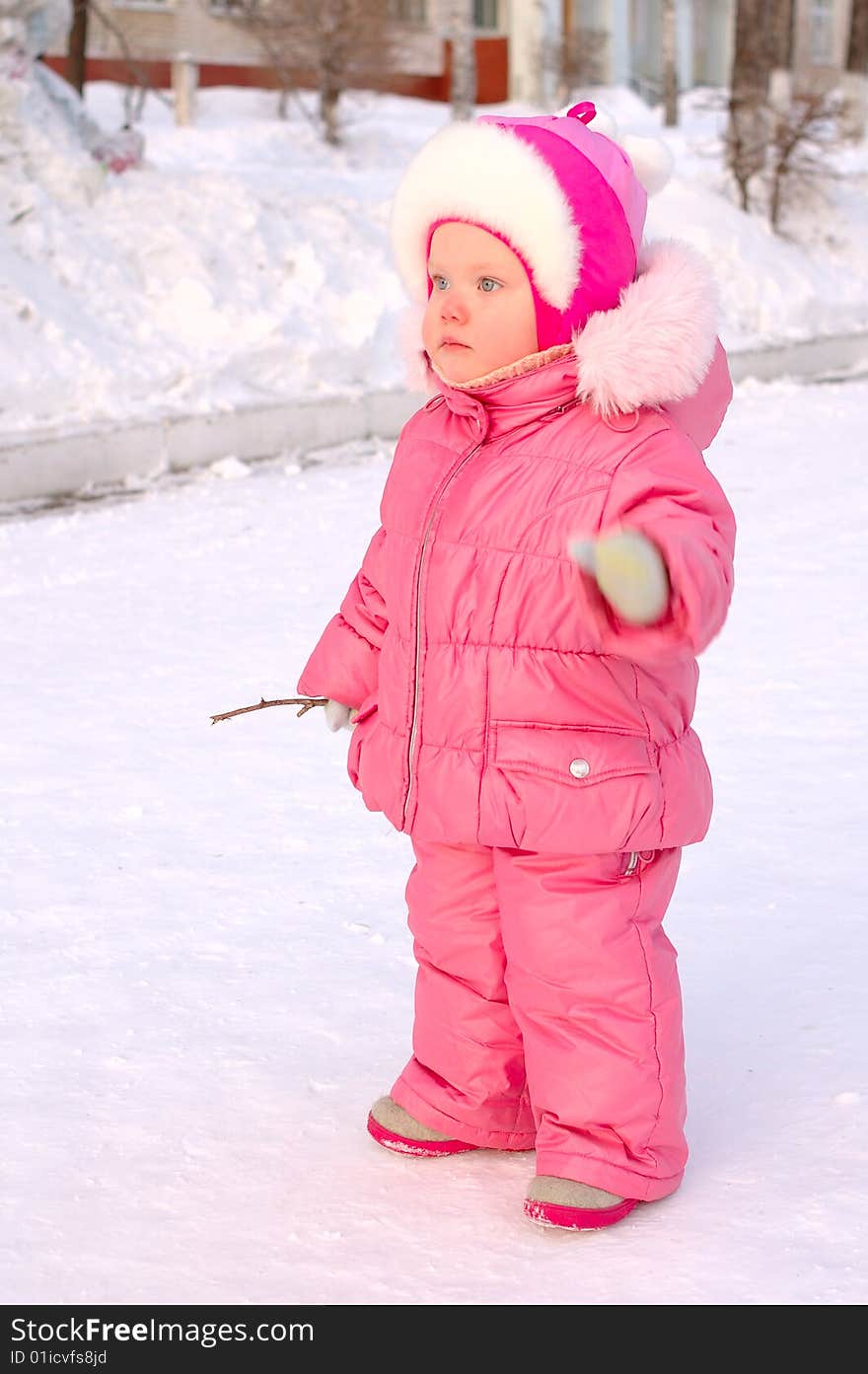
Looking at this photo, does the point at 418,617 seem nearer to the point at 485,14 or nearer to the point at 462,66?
the point at 462,66

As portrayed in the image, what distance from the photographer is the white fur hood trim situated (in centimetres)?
216

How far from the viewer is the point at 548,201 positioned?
2211mm

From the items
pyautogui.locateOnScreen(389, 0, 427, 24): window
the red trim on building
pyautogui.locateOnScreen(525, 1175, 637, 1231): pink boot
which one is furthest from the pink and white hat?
pyautogui.locateOnScreen(389, 0, 427, 24): window

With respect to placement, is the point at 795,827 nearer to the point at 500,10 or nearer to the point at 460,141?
the point at 460,141

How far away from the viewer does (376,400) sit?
9055 mm

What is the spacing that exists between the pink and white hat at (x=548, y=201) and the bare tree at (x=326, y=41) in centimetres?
1756

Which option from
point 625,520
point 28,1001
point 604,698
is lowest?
point 28,1001

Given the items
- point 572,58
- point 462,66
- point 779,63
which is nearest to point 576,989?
point 779,63

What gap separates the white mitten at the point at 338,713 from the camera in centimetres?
252

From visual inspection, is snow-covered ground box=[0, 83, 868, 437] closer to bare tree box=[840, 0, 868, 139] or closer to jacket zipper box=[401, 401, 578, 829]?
jacket zipper box=[401, 401, 578, 829]

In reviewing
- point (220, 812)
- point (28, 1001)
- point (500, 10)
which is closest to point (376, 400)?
point (220, 812)

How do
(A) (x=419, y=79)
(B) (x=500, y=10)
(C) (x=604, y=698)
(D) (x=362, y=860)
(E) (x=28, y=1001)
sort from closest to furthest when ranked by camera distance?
(C) (x=604, y=698)
(E) (x=28, y=1001)
(D) (x=362, y=860)
(A) (x=419, y=79)
(B) (x=500, y=10)

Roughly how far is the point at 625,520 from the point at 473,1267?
34.8 inches

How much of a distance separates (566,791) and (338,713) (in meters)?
0.45
